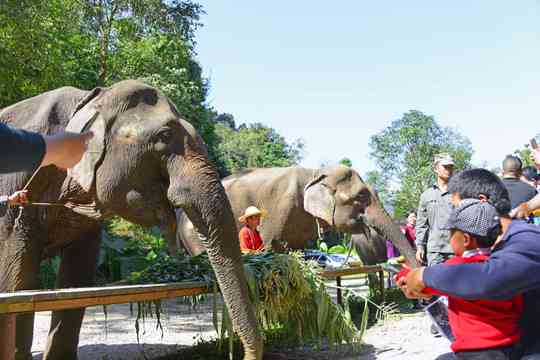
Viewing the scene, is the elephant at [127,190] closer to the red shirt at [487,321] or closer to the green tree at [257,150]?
the red shirt at [487,321]

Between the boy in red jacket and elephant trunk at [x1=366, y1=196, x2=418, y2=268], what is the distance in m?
5.31

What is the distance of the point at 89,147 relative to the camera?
4555 millimetres

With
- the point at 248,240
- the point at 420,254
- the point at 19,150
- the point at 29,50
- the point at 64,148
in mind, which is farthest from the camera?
the point at 29,50

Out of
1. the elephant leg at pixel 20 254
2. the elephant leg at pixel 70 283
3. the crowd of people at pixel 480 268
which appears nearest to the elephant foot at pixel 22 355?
the elephant leg at pixel 20 254

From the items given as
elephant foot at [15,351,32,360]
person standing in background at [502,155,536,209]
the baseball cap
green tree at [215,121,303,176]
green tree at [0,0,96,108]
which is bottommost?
elephant foot at [15,351,32,360]

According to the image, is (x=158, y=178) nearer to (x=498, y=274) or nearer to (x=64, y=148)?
(x=64, y=148)

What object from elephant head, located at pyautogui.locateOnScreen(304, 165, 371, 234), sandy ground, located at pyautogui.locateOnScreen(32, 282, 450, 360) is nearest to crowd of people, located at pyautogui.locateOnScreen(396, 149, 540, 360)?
sandy ground, located at pyautogui.locateOnScreen(32, 282, 450, 360)

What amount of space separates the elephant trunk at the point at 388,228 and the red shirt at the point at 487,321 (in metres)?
5.31

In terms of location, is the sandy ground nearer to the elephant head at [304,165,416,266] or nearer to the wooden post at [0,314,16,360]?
the elephant head at [304,165,416,266]

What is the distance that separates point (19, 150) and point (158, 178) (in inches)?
104

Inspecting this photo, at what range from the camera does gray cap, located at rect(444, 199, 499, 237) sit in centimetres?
265

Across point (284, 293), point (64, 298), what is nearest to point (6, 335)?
point (64, 298)

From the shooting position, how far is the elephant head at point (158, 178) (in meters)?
4.30

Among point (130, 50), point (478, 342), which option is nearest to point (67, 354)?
point (478, 342)
